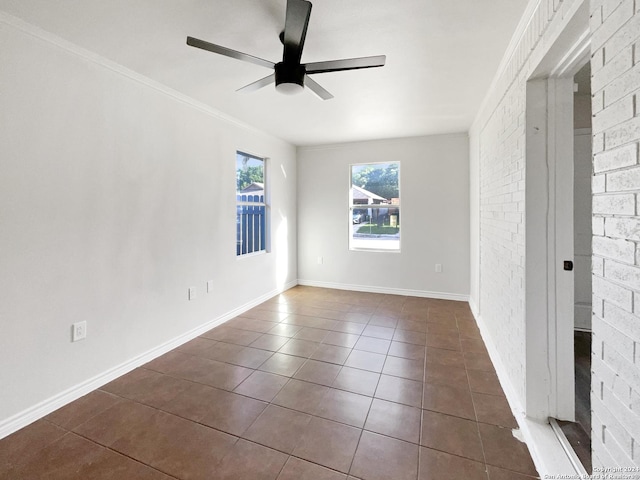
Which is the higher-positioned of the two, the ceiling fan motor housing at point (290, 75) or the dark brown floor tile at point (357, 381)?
the ceiling fan motor housing at point (290, 75)

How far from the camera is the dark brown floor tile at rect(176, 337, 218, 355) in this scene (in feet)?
9.25

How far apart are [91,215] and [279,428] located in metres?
1.97

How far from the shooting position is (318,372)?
2.42 metres

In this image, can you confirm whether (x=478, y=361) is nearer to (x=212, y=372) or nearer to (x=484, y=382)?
(x=484, y=382)

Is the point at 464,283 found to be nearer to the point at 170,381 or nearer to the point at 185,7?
the point at 170,381

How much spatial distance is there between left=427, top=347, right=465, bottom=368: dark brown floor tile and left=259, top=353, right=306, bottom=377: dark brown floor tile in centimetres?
111

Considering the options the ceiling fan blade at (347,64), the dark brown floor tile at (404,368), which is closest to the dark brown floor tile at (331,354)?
the dark brown floor tile at (404,368)

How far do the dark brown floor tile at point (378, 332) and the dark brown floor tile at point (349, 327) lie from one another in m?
0.06

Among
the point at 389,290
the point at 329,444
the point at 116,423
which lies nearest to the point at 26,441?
the point at 116,423

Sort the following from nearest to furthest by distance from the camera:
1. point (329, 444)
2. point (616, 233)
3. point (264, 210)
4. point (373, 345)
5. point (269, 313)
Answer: point (616, 233), point (329, 444), point (373, 345), point (269, 313), point (264, 210)

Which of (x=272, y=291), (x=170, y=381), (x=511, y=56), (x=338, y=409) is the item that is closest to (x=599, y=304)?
(x=338, y=409)

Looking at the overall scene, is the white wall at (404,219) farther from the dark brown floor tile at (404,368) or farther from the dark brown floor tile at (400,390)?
the dark brown floor tile at (400,390)

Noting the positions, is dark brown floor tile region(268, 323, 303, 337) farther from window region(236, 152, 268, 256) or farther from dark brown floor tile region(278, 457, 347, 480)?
dark brown floor tile region(278, 457, 347, 480)

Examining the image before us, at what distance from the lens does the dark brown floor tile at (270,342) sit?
114 inches
